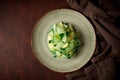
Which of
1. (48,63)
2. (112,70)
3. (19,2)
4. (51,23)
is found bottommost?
(112,70)

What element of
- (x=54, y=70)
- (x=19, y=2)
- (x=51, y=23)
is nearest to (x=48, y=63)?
(x=54, y=70)

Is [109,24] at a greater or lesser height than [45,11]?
lesser

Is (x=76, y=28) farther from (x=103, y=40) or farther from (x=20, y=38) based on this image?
(x=20, y=38)

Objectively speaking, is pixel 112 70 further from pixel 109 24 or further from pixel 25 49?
pixel 25 49
